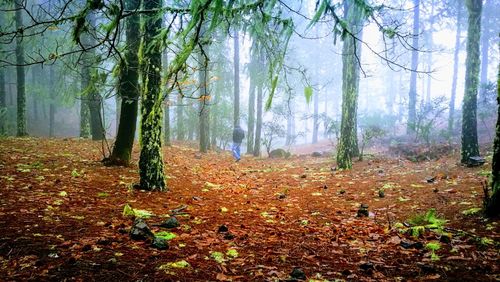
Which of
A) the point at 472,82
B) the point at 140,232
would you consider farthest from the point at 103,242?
the point at 472,82

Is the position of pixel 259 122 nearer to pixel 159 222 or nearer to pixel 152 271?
pixel 159 222

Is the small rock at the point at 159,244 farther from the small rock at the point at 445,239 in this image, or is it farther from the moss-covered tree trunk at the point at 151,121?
the small rock at the point at 445,239

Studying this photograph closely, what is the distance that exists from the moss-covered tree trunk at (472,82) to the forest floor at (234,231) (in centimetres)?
228

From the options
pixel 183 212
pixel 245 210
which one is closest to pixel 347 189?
pixel 245 210

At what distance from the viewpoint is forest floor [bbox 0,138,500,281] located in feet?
8.20

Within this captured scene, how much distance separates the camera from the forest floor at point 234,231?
2.50m

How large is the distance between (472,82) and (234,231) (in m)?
8.63

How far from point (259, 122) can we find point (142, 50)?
508 inches

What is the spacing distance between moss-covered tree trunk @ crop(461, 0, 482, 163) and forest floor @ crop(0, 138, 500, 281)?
228cm

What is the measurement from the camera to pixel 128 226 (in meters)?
3.52

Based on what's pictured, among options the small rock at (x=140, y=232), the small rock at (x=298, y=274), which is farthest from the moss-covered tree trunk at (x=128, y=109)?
the small rock at (x=298, y=274)

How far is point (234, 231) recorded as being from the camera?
3691 millimetres

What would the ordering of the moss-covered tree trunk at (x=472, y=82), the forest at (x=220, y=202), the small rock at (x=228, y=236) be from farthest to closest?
the moss-covered tree trunk at (x=472, y=82) → the small rock at (x=228, y=236) → the forest at (x=220, y=202)

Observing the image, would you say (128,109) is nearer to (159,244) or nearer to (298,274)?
Result: (159,244)
